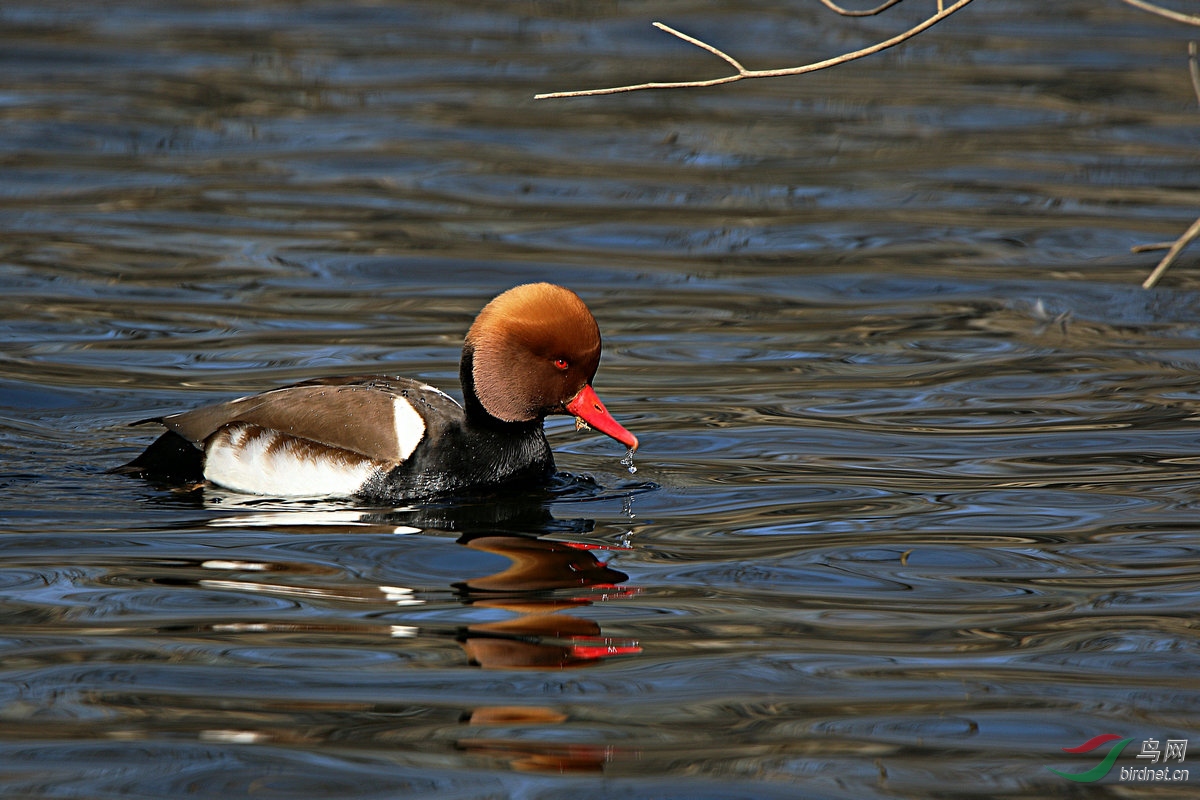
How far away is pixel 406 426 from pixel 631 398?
1863 millimetres

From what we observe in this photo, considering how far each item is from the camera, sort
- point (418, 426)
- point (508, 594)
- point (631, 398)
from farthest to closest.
→ point (631, 398)
point (418, 426)
point (508, 594)

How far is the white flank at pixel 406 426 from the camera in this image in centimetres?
667

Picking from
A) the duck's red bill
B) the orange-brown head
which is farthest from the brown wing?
the duck's red bill

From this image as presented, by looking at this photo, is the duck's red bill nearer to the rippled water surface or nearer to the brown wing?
the rippled water surface

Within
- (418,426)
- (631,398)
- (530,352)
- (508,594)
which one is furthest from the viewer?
(631,398)

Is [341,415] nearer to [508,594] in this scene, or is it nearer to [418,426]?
[418,426]

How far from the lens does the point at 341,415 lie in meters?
6.71

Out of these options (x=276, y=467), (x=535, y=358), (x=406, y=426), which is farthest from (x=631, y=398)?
(x=276, y=467)

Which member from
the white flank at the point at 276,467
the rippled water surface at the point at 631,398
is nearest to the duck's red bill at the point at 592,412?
the rippled water surface at the point at 631,398

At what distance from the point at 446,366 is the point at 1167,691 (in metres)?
4.86

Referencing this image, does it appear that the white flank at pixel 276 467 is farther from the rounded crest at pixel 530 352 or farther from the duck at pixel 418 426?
the rounded crest at pixel 530 352

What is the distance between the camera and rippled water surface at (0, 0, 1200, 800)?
4551 millimetres

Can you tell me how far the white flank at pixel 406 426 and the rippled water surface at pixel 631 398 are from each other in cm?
35

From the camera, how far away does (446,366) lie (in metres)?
8.88
